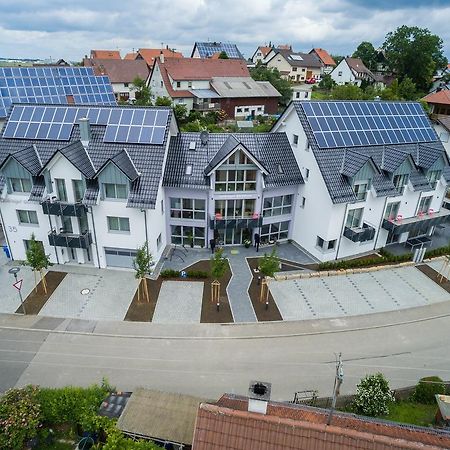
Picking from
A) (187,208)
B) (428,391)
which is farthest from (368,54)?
(428,391)

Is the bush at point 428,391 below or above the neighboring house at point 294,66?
below

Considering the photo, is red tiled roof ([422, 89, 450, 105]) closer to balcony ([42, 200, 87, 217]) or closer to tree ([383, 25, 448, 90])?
tree ([383, 25, 448, 90])

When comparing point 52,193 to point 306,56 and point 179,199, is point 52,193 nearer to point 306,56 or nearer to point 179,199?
point 179,199

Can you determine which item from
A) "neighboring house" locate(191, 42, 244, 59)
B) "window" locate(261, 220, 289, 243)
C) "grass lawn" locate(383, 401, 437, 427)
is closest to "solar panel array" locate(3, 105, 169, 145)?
"window" locate(261, 220, 289, 243)

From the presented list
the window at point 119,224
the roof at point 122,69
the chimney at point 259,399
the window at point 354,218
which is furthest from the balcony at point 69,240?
the roof at point 122,69

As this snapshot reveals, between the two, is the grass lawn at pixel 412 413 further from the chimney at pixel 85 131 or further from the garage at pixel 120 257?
the chimney at pixel 85 131

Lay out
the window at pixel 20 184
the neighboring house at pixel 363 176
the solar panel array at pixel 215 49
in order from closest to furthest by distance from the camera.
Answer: the window at pixel 20 184
the neighboring house at pixel 363 176
the solar panel array at pixel 215 49

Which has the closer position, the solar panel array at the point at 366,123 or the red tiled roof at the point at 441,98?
the solar panel array at the point at 366,123
